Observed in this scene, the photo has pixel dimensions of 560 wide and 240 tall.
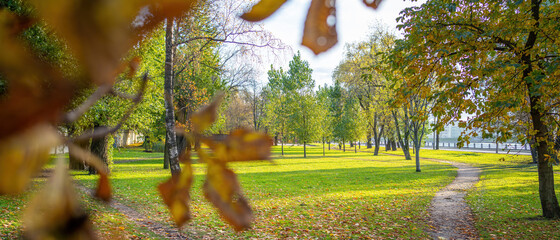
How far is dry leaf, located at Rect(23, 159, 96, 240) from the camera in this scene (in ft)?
0.94

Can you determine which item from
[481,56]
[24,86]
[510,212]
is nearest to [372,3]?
[24,86]

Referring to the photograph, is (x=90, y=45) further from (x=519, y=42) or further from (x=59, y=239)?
(x=519, y=42)

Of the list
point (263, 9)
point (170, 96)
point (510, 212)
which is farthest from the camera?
point (510, 212)

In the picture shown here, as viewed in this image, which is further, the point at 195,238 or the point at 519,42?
the point at 519,42

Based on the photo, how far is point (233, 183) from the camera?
0.40m

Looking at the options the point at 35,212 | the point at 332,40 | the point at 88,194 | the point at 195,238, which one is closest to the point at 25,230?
the point at 35,212

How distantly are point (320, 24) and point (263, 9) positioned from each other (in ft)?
0.28

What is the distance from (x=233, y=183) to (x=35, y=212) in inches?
8.1

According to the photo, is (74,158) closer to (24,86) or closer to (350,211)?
(24,86)

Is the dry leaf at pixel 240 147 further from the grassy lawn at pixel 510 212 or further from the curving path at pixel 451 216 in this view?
the grassy lawn at pixel 510 212

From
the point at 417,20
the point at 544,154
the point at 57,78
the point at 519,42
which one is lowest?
the point at 544,154

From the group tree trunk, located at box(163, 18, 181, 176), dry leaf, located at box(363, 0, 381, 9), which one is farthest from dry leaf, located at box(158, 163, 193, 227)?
dry leaf, located at box(363, 0, 381, 9)

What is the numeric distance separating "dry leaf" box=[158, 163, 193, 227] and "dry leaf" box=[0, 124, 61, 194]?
163mm

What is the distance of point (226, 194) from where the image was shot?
40 centimetres
